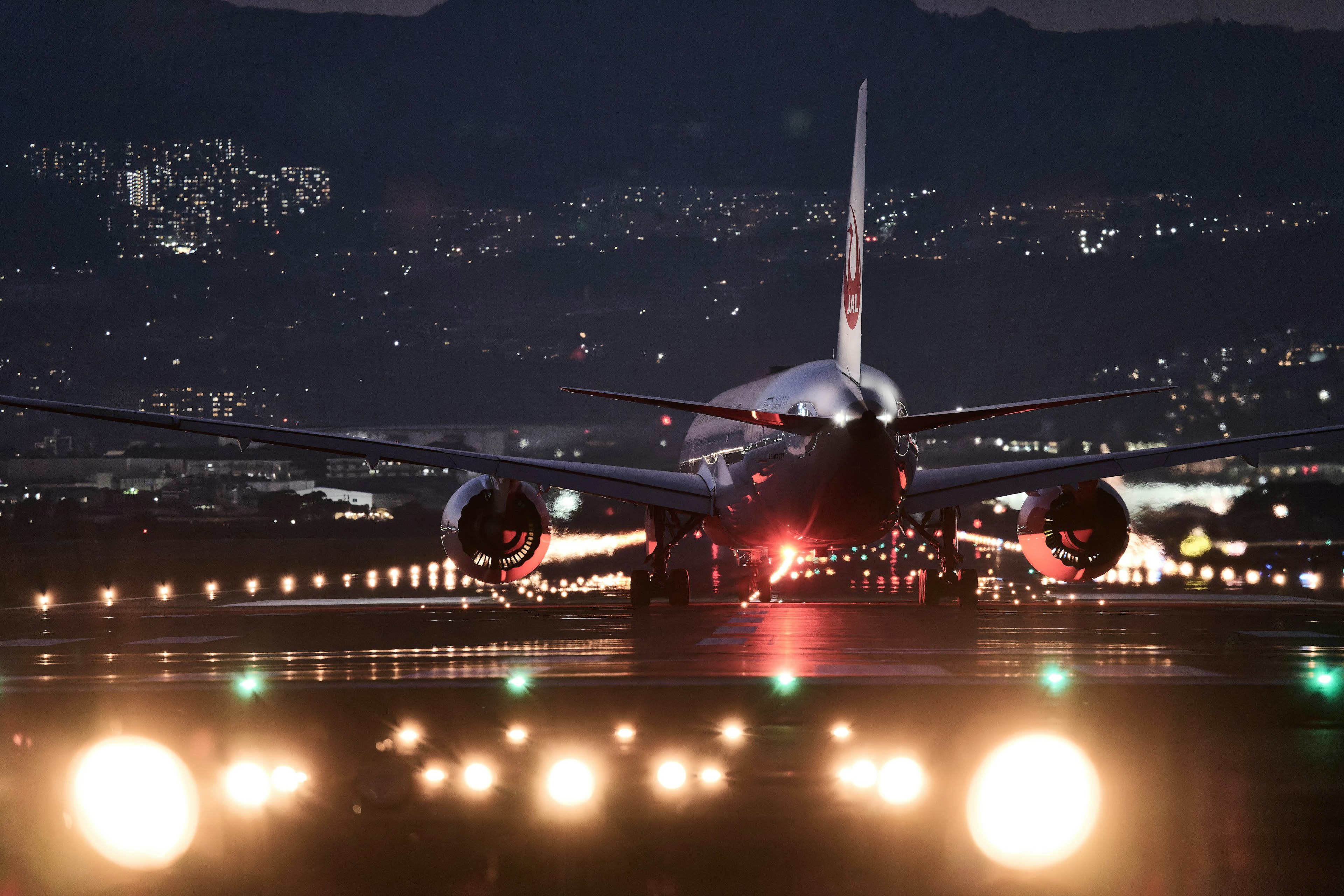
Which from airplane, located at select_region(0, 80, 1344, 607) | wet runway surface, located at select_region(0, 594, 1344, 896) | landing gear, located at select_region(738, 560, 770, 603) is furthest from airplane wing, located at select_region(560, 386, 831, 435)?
landing gear, located at select_region(738, 560, 770, 603)

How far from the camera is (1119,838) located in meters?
7.11

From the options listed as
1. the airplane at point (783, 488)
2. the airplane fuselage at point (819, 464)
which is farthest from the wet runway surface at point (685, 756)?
the airplane at point (783, 488)

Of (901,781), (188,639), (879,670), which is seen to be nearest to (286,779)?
(901,781)

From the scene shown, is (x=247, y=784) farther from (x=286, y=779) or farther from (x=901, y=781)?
(x=901, y=781)

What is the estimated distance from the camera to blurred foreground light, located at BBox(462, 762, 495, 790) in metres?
8.66

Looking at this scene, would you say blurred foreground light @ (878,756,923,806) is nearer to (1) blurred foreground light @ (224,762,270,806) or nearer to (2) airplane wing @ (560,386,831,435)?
(1) blurred foreground light @ (224,762,270,806)

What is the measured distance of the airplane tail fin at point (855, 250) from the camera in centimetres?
2894

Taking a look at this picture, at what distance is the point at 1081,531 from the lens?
102 feet

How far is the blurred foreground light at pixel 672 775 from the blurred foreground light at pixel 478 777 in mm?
1177

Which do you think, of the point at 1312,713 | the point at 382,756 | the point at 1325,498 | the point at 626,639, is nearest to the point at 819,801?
the point at 382,756

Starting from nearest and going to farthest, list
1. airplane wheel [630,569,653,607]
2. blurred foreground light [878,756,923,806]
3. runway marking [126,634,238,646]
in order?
1. blurred foreground light [878,756,923,806]
2. runway marking [126,634,238,646]
3. airplane wheel [630,569,653,607]

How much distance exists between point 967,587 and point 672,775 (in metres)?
23.4

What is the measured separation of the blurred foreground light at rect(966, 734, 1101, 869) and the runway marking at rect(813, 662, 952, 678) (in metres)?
5.34

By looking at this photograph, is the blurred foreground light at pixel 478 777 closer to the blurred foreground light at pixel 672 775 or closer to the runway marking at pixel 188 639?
the blurred foreground light at pixel 672 775
